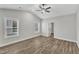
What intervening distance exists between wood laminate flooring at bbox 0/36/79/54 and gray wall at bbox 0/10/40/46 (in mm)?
122

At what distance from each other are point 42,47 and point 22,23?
2.21 feet

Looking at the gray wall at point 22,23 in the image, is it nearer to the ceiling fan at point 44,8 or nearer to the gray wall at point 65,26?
the ceiling fan at point 44,8

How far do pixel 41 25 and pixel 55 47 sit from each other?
0.57 meters

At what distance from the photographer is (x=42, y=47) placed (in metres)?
1.89

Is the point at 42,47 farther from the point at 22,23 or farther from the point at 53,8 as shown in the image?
the point at 53,8

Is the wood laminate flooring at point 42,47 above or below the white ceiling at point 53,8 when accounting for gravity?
below

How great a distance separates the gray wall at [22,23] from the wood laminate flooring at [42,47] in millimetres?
122

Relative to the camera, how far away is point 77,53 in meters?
1.80

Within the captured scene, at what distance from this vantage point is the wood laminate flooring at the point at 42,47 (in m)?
1.82

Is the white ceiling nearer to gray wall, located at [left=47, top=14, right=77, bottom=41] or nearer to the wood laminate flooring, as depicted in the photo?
gray wall, located at [left=47, top=14, right=77, bottom=41]

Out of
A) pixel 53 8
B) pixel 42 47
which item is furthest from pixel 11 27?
pixel 53 8

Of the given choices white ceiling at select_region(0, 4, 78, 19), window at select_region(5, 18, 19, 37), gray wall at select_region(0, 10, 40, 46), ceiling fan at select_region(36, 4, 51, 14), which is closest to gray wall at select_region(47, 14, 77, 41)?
white ceiling at select_region(0, 4, 78, 19)

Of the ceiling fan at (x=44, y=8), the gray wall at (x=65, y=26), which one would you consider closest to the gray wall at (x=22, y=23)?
the ceiling fan at (x=44, y=8)

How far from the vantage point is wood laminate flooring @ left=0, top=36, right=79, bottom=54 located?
1.82m
